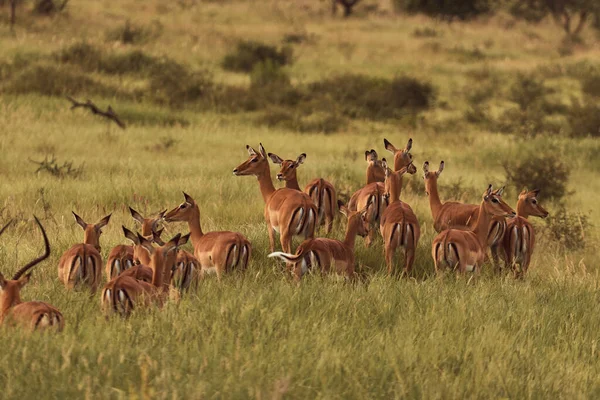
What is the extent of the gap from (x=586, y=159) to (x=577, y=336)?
39.7 feet

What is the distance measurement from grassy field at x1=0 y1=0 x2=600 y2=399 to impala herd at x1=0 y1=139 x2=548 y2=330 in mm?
197

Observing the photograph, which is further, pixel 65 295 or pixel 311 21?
pixel 311 21

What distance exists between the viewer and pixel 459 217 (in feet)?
31.9

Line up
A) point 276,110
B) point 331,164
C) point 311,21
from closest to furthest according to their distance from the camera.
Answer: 1. point 331,164
2. point 276,110
3. point 311,21

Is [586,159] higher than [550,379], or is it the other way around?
[550,379]

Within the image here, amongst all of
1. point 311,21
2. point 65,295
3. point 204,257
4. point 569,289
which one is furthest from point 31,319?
point 311,21

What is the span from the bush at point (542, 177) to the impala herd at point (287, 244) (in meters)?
4.79

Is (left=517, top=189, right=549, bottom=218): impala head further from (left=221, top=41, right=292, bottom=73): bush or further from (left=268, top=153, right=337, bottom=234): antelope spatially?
(left=221, top=41, right=292, bottom=73): bush

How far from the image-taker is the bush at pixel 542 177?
1489 cm

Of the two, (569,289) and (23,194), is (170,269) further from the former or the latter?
(23,194)

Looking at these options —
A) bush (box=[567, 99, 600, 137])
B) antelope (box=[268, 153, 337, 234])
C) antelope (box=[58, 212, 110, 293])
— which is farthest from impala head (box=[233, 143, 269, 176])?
bush (box=[567, 99, 600, 137])

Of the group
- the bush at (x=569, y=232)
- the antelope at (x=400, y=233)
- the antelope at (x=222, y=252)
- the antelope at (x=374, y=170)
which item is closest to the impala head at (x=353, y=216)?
the antelope at (x=400, y=233)

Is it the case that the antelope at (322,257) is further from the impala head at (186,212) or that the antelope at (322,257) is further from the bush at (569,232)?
the bush at (569,232)

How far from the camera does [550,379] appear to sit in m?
5.51
